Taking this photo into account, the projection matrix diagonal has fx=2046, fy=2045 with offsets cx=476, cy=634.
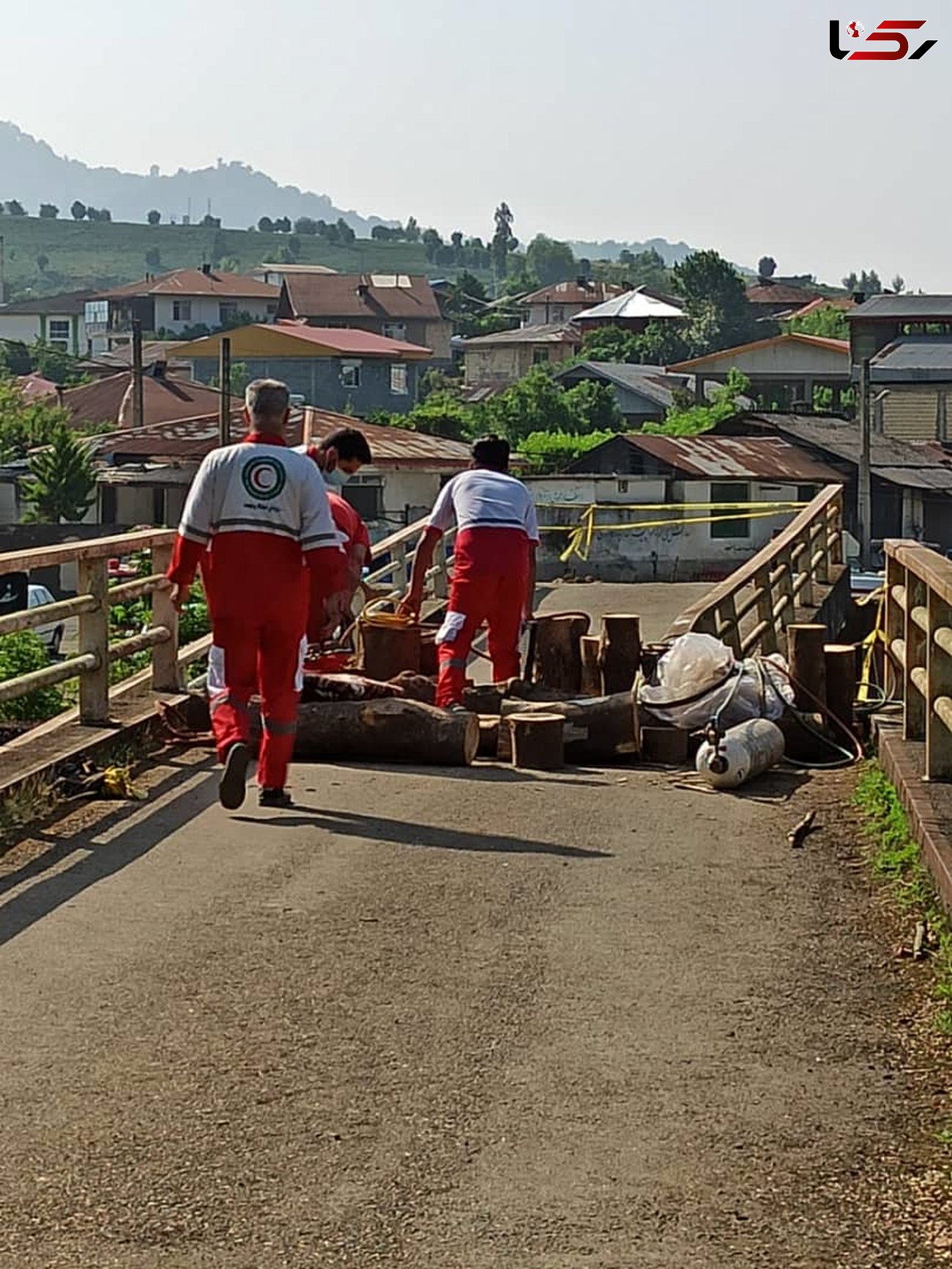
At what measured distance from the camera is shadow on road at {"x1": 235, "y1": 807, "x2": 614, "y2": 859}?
823 cm

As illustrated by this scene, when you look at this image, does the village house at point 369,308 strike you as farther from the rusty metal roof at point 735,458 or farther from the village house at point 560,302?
the rusty metal roof at point 735,458

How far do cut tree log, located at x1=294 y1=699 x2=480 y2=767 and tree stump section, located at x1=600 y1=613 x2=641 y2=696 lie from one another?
6.27 ft

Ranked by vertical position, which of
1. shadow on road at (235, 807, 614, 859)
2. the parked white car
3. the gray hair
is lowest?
the parked white car

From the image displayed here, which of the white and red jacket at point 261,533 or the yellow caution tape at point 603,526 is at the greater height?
the white and red jacket at point 261,533

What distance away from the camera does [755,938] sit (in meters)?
6.85

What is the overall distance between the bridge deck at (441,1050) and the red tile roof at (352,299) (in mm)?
110665

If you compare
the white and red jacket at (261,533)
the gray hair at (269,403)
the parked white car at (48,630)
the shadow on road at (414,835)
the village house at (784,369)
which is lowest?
the parked white car at (48,630)

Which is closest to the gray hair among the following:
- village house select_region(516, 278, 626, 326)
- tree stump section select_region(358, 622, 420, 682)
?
tree stump section select_region(358, 622, 420, 682)

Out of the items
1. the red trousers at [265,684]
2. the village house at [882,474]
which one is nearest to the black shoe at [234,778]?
the red trousers at [265,684]

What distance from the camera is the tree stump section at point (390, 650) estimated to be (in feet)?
40.7

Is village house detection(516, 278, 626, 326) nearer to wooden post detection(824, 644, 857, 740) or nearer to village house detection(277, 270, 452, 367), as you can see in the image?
village house detection(277, 270, 452, 367)

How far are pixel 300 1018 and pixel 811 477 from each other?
48.6 metres

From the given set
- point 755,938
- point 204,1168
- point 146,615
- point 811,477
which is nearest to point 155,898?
point 755,938

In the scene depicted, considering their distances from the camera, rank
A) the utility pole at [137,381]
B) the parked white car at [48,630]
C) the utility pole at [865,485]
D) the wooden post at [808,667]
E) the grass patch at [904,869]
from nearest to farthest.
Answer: the grass patch at [904,869] < the wooden post at [808,667] < the parked white car at [48,630] < the utility pole at [865,485] < the utility pole at [137,381]
